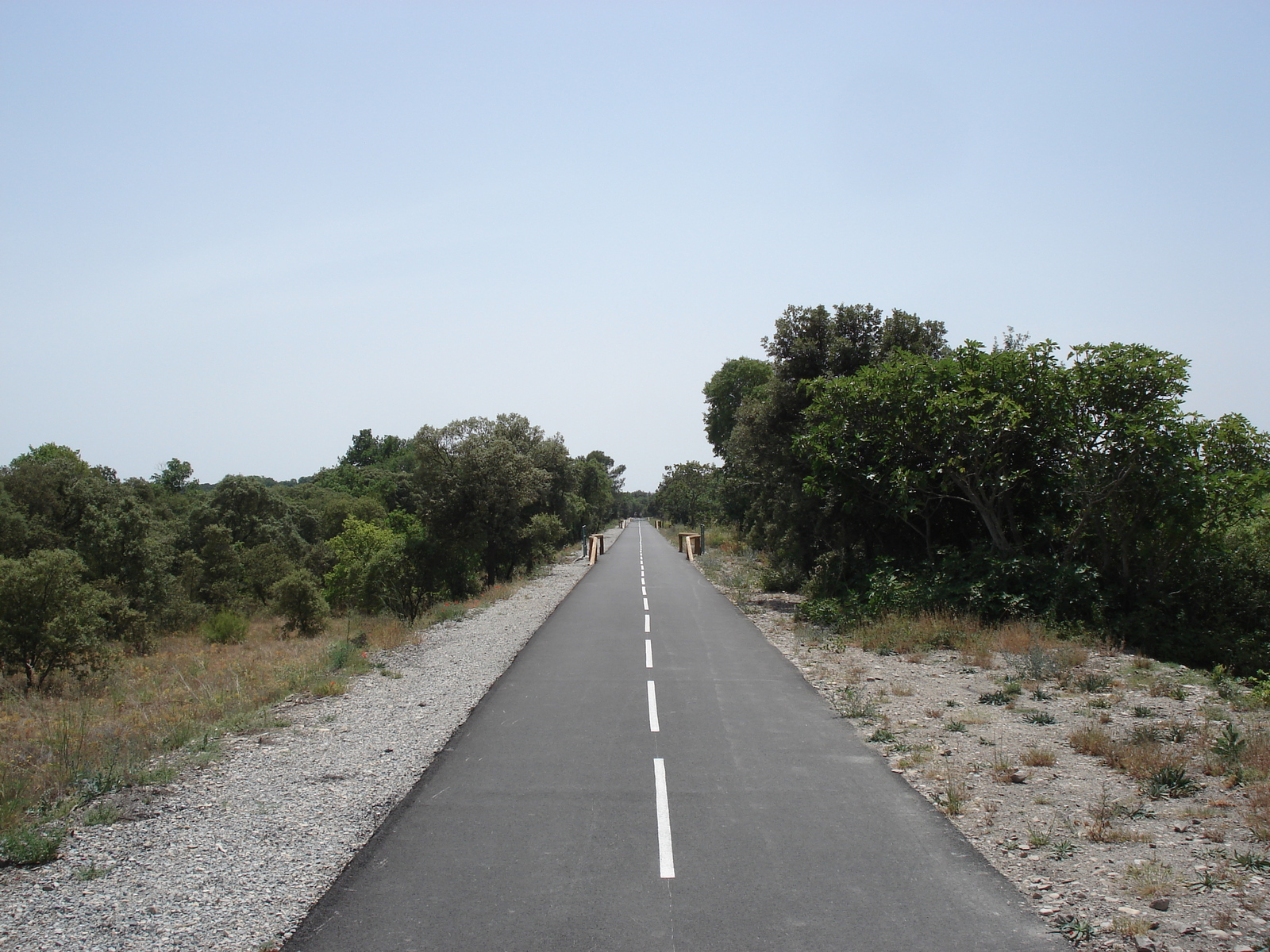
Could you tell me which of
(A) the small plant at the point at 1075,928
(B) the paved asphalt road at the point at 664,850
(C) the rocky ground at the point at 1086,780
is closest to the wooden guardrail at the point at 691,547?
(C) the rocky ground at the point at 1086,780

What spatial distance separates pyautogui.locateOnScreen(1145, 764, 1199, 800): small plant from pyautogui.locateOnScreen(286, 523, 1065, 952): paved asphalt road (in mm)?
2157

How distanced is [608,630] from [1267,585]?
44.1 feet

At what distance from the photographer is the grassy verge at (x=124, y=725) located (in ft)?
22.3

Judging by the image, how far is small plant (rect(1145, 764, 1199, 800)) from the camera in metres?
7.20

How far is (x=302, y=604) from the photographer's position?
1507 inches

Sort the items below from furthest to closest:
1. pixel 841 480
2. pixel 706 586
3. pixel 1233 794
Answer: pixel 706 586, pixel 841 480, pixel 1233 794

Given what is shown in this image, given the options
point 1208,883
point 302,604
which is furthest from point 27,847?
point 302,604

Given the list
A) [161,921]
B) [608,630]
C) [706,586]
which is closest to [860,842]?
[161,921]

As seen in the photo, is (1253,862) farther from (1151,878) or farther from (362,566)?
(362,566)

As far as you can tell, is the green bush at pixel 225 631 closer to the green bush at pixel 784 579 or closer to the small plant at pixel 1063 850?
the green bush at pixel 784 579

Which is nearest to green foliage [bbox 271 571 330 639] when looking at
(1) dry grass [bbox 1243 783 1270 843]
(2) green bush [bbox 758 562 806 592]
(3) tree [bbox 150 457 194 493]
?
(2) green bush [bbox 758 562 806 592]

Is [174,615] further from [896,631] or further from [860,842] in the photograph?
[860,842]

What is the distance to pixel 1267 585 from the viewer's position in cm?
1532

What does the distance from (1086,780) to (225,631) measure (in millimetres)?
39121
